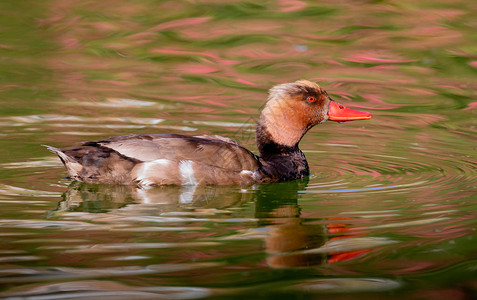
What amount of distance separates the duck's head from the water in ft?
1.69

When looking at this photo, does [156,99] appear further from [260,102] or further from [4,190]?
[4,190]

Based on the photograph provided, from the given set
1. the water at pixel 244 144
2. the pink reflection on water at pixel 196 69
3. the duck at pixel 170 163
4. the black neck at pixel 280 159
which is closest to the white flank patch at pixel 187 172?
the duck at pixel 170 163

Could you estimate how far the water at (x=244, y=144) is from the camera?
16.4ft

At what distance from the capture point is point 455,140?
9633 mm

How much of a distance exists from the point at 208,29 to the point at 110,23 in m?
2.05

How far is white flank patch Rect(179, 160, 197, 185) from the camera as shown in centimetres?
751

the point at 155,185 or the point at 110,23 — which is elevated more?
the point at 110,23

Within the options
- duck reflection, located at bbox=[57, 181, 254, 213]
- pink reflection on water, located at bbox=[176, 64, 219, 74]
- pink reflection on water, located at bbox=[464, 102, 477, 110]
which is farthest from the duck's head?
pink reflection on water, located at bbox=[176, 64, 219, 74]

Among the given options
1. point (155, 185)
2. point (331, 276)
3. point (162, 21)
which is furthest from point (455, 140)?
point (162, 21)

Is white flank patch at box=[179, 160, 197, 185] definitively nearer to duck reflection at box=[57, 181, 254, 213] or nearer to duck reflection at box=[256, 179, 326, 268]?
duck reflection at box=[57, 181, 254, 213]

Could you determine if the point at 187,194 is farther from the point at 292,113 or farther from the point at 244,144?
the point at 244,144

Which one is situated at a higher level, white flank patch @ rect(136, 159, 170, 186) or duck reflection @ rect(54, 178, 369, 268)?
white flank patch @ rect(136, 159, 170, 186)

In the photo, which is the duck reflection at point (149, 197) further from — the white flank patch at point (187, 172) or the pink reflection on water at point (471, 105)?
the pink reflection on water at point (471, 105)

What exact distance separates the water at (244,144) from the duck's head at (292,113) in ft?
1.69
